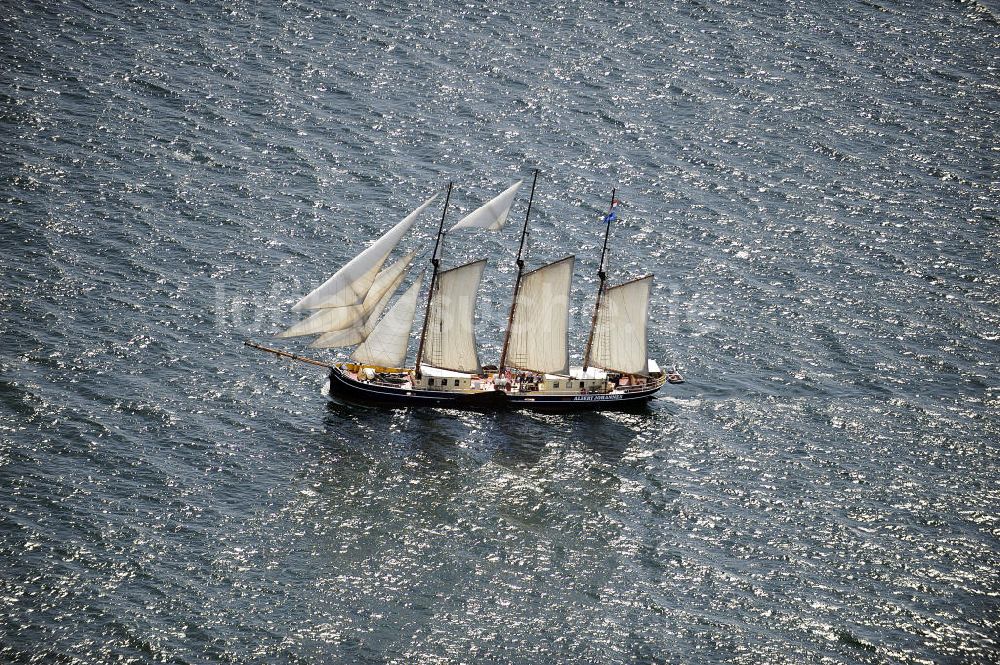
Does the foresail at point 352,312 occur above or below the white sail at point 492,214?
below

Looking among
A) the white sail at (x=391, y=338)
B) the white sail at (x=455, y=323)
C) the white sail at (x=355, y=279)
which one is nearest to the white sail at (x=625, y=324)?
the white sail at (x=455, y=323)

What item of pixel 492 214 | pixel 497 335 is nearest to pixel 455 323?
pixel 497 335

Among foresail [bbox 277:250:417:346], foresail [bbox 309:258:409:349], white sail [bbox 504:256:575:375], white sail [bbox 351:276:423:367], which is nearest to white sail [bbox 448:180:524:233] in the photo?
foresail [bbox 277:250:417:346]

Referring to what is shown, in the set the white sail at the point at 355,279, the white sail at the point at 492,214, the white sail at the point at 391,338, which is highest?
the white sail at the point at 492,214

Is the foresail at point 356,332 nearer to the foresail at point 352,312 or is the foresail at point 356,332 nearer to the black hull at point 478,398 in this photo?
the foresail at point 352,312

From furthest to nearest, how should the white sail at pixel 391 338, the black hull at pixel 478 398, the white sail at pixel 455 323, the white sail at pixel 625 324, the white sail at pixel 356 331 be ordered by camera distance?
the white sail at pixel 625 324 < the white sail at pixel 455 323 < the white sail at pixel 391 338 < the white sail at pixel 356 331 < the black hull at pixel 478 398

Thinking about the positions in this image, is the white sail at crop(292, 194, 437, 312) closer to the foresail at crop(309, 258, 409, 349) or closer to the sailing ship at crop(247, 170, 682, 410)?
the sailing ship at crop(247, 170, 682, 410)
